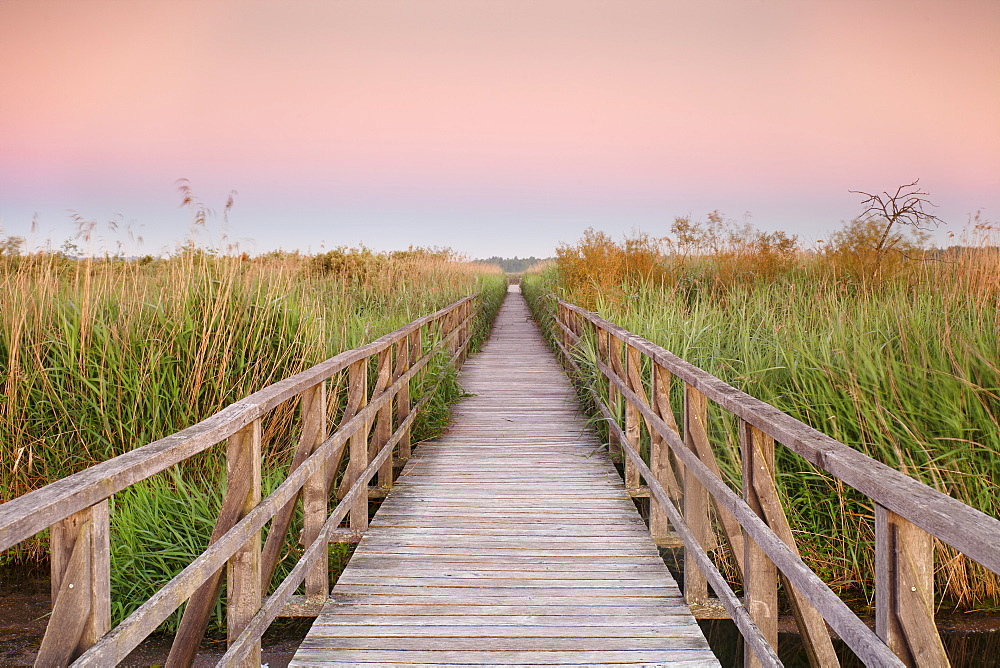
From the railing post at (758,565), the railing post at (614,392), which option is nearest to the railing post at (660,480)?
the railing post at (614,392)

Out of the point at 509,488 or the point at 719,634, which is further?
the point at 509,488

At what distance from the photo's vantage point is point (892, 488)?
1.32m

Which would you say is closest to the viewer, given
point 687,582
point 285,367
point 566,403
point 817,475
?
point 687,582

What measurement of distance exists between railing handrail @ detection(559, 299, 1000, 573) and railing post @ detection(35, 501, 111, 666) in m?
1.61

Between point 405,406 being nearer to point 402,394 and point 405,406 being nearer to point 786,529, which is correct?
point 402,394

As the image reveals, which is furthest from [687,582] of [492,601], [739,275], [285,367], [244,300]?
[739,275]

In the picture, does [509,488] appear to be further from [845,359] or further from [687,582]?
[845,359]

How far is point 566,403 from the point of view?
770 centimetres

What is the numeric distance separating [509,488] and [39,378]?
3.54 metres

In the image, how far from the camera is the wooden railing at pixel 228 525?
133cm

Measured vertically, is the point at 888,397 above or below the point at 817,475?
above

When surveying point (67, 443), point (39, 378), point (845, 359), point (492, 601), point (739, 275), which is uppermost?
point (739, 275)

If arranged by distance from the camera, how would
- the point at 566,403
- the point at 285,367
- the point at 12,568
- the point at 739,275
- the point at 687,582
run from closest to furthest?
1. the point at 687,582
2. the point at 12,568
3. the point at 285,367
4. the point at 566,403
5. the point at 739,275

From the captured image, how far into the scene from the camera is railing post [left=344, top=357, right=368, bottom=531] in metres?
3.70
